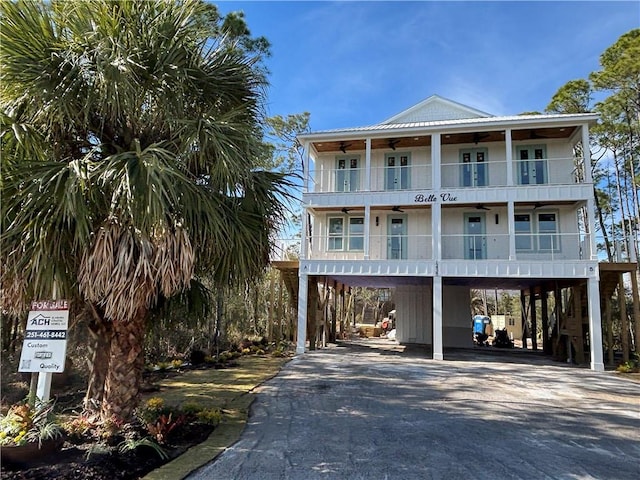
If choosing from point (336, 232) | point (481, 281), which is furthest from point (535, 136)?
point (336, 232)

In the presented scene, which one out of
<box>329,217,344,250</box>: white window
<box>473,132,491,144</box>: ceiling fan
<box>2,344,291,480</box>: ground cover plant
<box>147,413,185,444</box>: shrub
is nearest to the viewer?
<box>2,344,291,480</box>: ground cover plant

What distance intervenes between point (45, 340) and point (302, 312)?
11.3 meters

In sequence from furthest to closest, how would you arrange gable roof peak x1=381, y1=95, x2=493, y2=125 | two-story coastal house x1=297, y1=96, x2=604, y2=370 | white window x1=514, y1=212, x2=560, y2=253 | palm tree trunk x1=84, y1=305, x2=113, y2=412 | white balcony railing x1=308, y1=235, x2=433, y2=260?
gable roof peak x1=381, y1=95, x2=493, y2=125, white balcony railing x1=308, y1=235, x2=433, y2=260, white window x1=514, y1=212, x2=560, y2=253, two-story coastal house x1=297, y1=96, x2=604, y2=370, palm tree trunk x1=84, y1=305, x2=113, y2=412

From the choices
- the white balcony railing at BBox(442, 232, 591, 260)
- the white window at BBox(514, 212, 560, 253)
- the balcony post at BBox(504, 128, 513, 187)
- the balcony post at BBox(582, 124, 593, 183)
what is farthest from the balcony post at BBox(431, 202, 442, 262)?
the balcony post at BBox(582, 124, 593, 183)

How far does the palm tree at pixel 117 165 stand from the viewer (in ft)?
16.7

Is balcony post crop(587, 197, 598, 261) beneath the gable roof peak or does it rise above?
beneath

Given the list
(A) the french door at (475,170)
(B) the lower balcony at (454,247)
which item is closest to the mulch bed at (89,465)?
(B) the lower balcony at (454,247)

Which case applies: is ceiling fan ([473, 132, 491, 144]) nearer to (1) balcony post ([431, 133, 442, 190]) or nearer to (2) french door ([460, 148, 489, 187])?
(2) french door ([460, 148, 489, 187])

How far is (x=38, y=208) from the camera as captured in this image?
16.8 feet

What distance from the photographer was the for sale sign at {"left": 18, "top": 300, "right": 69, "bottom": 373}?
5320 millimetres

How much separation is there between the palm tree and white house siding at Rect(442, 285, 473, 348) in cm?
1603

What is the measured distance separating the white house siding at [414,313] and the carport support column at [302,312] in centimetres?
740

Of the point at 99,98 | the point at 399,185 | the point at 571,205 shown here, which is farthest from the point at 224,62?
the point at 571,205

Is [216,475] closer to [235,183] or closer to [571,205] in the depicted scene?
[235,183]
